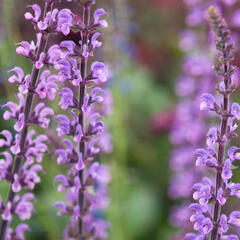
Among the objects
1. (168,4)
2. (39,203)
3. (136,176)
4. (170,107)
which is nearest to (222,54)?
(39,203)

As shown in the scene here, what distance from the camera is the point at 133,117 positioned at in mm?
5316

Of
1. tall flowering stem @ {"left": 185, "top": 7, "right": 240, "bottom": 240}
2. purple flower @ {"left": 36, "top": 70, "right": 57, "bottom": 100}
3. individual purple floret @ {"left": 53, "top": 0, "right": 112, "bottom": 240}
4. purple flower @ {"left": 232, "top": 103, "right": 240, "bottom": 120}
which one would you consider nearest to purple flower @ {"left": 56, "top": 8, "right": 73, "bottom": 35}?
individual purple floret @ {"left": 53, "top": 0, "right": 112, "bottom": 240}

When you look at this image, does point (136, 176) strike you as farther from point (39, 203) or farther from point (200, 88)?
point (200, 88)

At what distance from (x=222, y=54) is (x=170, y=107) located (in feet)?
12.0

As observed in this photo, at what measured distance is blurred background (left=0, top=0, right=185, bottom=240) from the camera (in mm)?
3820

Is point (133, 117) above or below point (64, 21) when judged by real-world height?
below

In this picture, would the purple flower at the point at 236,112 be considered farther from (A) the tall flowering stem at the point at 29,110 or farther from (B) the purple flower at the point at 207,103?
(A) the tall flowering stem at the point at 29,110

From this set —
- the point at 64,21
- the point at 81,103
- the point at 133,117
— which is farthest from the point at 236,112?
the point at 133,117

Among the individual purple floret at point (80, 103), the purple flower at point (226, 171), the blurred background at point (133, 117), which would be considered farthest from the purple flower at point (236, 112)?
the blurred background at point (133, 117)

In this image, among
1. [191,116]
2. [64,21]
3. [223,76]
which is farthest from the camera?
[191,116]

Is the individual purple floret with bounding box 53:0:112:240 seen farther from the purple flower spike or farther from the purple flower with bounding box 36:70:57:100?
the purple flower spike

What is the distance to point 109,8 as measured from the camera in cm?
408

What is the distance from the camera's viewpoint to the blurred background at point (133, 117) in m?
3.82

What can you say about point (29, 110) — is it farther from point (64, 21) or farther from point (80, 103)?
point (64, 21)
